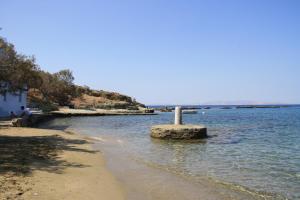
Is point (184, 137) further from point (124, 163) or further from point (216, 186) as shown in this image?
point (216, 186)

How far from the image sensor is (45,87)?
73.0 m

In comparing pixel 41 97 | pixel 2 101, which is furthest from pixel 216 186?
pixel 41 97

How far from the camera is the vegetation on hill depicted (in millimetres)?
20031

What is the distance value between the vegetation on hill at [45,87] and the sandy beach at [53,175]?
6502mm

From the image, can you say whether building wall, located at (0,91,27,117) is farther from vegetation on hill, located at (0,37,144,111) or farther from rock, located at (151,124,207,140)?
rock, located at (151,124,207,140)

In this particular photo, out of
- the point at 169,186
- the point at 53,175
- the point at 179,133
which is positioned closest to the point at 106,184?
the point at 53,175

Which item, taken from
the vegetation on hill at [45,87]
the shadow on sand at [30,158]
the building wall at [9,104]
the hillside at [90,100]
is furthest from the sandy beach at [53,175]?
the hillside at [90,100]

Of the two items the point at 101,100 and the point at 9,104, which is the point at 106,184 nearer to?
the point at 9,104

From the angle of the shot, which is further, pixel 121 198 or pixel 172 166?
pixel 172 166

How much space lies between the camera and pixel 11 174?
32.1 feet

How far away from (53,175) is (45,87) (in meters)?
65.7

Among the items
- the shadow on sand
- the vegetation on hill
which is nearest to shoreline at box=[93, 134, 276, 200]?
the shadow on sand

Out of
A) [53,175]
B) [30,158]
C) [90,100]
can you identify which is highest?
[90,100]

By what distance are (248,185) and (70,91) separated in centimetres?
7877
